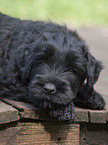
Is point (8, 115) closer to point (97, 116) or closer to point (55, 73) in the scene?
point (55, 73)

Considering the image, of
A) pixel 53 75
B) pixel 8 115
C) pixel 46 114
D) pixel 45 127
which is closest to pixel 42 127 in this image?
pixel 45 127

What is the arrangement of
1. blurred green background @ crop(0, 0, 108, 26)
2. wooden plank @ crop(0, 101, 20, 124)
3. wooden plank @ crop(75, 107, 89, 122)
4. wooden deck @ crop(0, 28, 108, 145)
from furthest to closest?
blurred green background @ crop(0, 0, 108, 26)
wooden plank @ crop(75, 107, 89, 122)
wooden deck @ crop(0, 28, 108, 145)
wooden plank @ crop(0, 101, 20, 124)

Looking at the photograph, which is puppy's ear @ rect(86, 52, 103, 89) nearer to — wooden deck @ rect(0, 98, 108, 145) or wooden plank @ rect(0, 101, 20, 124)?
wooden deck @ rect(0, 98, 108, 145)

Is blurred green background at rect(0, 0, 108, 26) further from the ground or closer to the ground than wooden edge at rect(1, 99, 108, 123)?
further from the ground

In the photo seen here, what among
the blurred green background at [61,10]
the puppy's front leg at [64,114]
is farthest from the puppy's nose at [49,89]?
the blurred green background at [61,10]

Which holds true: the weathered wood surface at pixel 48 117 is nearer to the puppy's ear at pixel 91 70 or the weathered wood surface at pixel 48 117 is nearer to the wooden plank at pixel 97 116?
the wooden plank at pixel 97 116

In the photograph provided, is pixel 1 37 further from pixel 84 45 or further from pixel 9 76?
pixel 84 45

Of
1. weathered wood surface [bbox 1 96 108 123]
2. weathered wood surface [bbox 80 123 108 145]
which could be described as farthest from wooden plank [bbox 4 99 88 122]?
weathered wood surface [bbox 80 123 108 145]
